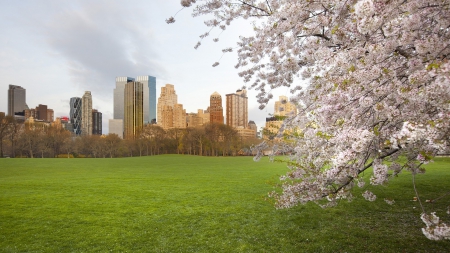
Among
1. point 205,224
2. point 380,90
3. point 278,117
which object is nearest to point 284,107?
point 278,117

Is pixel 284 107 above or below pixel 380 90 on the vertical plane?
above

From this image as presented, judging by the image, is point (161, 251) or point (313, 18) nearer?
point (313, 18)

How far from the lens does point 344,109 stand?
3.52 m

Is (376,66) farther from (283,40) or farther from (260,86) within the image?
(260,86)

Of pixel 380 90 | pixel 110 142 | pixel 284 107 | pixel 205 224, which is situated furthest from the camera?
pixel 110 142

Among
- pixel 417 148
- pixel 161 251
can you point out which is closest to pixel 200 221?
pixel 161 251

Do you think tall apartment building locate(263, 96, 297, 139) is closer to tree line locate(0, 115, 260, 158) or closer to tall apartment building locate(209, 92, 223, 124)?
tree line locate(0, 115, 260, 158)

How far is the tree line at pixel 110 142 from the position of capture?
2132 inches

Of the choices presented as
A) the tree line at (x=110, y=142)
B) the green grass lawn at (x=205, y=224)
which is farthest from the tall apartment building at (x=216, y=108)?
the green grass lawn at (x=205, y=224)

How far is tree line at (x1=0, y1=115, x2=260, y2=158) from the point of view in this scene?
54.2m

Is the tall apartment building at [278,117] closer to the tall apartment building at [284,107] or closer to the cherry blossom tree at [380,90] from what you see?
the tall apartment building at [284,107]

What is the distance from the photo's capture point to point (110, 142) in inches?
2586

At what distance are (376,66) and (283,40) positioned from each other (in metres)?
2.50

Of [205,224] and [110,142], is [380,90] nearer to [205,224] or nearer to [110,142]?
[205,224]
